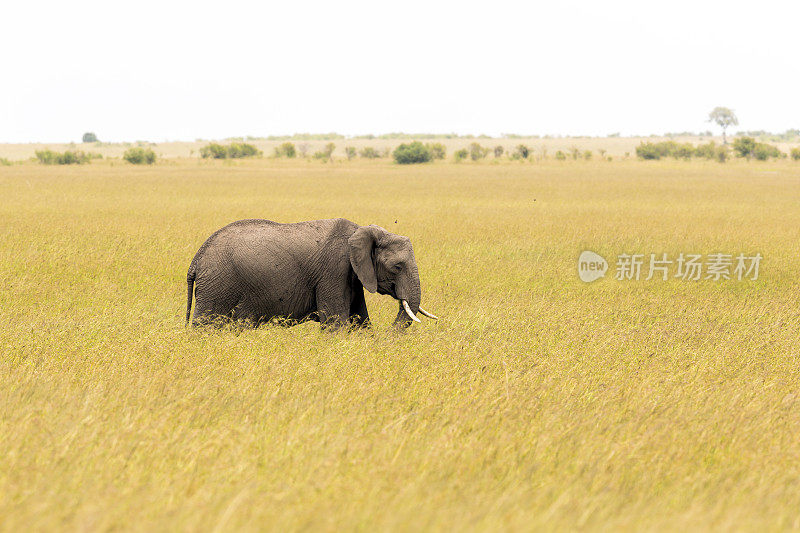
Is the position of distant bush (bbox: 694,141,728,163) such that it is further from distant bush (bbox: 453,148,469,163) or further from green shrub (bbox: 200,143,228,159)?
green shrub (bbox: 200,143,228,159)

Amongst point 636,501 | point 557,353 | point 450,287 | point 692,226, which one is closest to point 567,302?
point 450,287

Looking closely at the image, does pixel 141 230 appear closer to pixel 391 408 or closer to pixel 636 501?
pixel 391 408

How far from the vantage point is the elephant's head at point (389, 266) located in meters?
7.57

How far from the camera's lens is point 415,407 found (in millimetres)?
5656

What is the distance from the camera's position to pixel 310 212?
851 inches

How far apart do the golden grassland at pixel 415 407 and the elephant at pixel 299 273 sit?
34 centimetres

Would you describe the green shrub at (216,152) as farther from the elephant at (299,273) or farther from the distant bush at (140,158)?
the elephant at (299,273)

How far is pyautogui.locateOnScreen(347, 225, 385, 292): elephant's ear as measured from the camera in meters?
7.60

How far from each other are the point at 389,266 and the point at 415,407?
87.4 inches

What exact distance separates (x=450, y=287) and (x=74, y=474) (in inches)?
296

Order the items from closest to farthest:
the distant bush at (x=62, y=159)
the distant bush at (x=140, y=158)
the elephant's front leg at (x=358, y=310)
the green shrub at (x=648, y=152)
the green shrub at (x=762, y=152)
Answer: the elephant's front leg at (x=358, y=310)
the distant bush at (x=140, y=158)
the distant bush at (x=62, y=159)
the green shrub at (x=762, y=152)
the green shrub at (x=648, y=152)

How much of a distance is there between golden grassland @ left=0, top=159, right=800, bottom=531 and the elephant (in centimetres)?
34

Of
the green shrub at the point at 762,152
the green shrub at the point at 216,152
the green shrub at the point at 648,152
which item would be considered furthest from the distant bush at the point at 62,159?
the green shrub at the point at 762,152

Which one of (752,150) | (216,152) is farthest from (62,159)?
(752,150)
